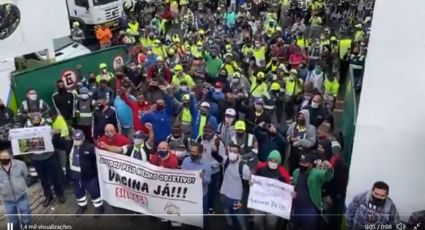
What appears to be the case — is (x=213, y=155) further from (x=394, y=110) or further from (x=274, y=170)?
(x=394, y=110)

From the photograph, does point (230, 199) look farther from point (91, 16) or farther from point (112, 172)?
point (91, 16)

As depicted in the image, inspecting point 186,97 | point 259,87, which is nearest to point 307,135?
point 186,97

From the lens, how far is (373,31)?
7.95m

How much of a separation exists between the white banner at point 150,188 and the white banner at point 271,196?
2.77 ft

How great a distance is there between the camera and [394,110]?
8.25 m

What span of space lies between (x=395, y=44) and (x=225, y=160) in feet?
9.78

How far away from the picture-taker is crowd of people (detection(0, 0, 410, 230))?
8.82 m

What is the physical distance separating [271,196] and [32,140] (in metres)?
4.07

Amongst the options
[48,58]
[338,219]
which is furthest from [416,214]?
[48,58]

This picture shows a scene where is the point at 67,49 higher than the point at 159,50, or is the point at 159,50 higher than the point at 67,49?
the point at 159,50

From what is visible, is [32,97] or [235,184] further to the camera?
[32,97]

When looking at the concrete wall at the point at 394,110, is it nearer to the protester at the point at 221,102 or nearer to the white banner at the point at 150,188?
the protester at the point at 221,102

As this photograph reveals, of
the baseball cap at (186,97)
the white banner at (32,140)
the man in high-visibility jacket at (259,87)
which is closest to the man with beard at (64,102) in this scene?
the white banner at (32,140)

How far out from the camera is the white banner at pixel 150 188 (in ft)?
29.4
